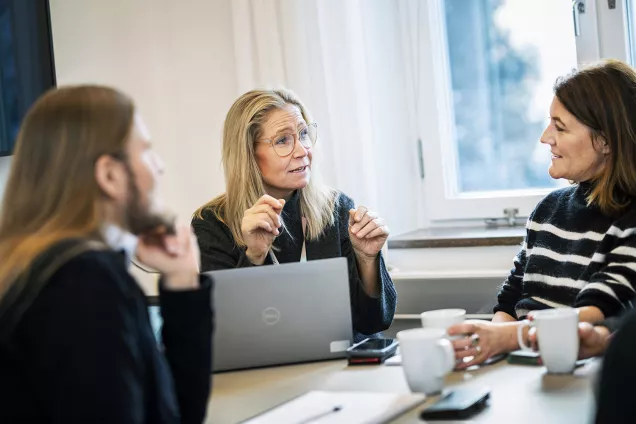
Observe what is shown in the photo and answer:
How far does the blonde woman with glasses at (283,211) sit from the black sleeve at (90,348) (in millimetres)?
1066

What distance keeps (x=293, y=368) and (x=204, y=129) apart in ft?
5.79

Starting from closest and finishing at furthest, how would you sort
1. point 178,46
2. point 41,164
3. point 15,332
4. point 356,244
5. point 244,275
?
1. point 15,332
2. point 41,164
3. point 244,275
4. point 356,244
5. point 178,46

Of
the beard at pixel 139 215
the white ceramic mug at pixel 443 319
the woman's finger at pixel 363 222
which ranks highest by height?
the beard at pixel 139 215

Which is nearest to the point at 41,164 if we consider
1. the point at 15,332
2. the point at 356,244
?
the point at 15,332

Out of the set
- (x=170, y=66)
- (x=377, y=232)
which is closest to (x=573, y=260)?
(x=377, y=232)

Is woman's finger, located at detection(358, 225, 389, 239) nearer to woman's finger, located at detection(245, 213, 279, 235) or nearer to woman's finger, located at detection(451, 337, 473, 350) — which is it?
woman's finger, located at detection(245, 213, 279, 235)

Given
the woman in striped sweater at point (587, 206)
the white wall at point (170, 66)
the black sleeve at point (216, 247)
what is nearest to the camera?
the woman in striped sweater at point (587, 206)

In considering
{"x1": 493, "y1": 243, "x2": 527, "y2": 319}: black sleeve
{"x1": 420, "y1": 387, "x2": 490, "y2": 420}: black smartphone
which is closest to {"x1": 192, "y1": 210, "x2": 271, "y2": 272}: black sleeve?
{"x1": 493, "y1": 243, "x2": 527, "y2": 319}: black sleeve

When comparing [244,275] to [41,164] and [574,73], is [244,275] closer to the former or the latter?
[41,164]

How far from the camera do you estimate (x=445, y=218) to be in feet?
10.6

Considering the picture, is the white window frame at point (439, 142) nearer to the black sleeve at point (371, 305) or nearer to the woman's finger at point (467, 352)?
the black sleeve at point (371, 305)

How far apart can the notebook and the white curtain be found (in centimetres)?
143

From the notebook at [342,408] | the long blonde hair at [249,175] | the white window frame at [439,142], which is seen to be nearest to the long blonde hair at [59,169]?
the notebook at [342,408]

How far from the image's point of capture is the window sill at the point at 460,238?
9.34ft
